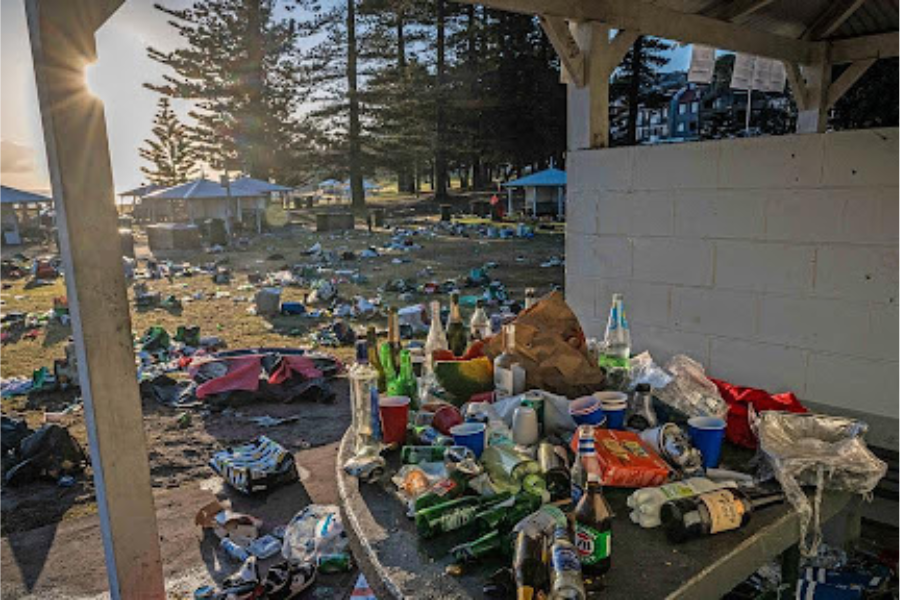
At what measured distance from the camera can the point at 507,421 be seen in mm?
2082

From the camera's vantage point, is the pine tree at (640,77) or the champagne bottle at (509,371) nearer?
the champagne bottle at (509,371)

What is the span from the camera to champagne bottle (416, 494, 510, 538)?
1595mm

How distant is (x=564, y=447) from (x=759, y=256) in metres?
2.06

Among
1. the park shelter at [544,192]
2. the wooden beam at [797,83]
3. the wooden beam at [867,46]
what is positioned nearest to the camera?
the wooden beam at [867,46]

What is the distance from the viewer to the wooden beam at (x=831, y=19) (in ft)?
16.8

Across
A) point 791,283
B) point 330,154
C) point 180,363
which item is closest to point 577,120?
point 791,283

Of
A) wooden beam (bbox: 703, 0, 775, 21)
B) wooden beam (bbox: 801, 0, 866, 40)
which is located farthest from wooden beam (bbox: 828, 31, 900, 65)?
wooden beam (bbox: 703, 0, 775, 21)

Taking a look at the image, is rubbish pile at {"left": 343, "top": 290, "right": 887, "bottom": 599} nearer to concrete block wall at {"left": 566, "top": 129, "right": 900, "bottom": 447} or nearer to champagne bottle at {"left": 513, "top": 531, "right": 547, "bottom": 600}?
champagne bottle at {"left": 513, "top": 531, "right": 547, "bottom": 600}

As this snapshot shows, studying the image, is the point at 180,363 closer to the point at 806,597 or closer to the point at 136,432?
the point at 136,432

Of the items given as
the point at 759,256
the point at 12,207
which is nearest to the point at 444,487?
the point at 759,256

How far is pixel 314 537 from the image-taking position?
3.13 m

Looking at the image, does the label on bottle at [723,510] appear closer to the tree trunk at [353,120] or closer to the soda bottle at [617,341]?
the soda bottle at [617,341]

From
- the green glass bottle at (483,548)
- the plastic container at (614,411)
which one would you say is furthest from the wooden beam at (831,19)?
the green glass bottle at (483,548)

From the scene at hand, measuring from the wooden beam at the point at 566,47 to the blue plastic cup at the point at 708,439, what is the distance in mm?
2812
